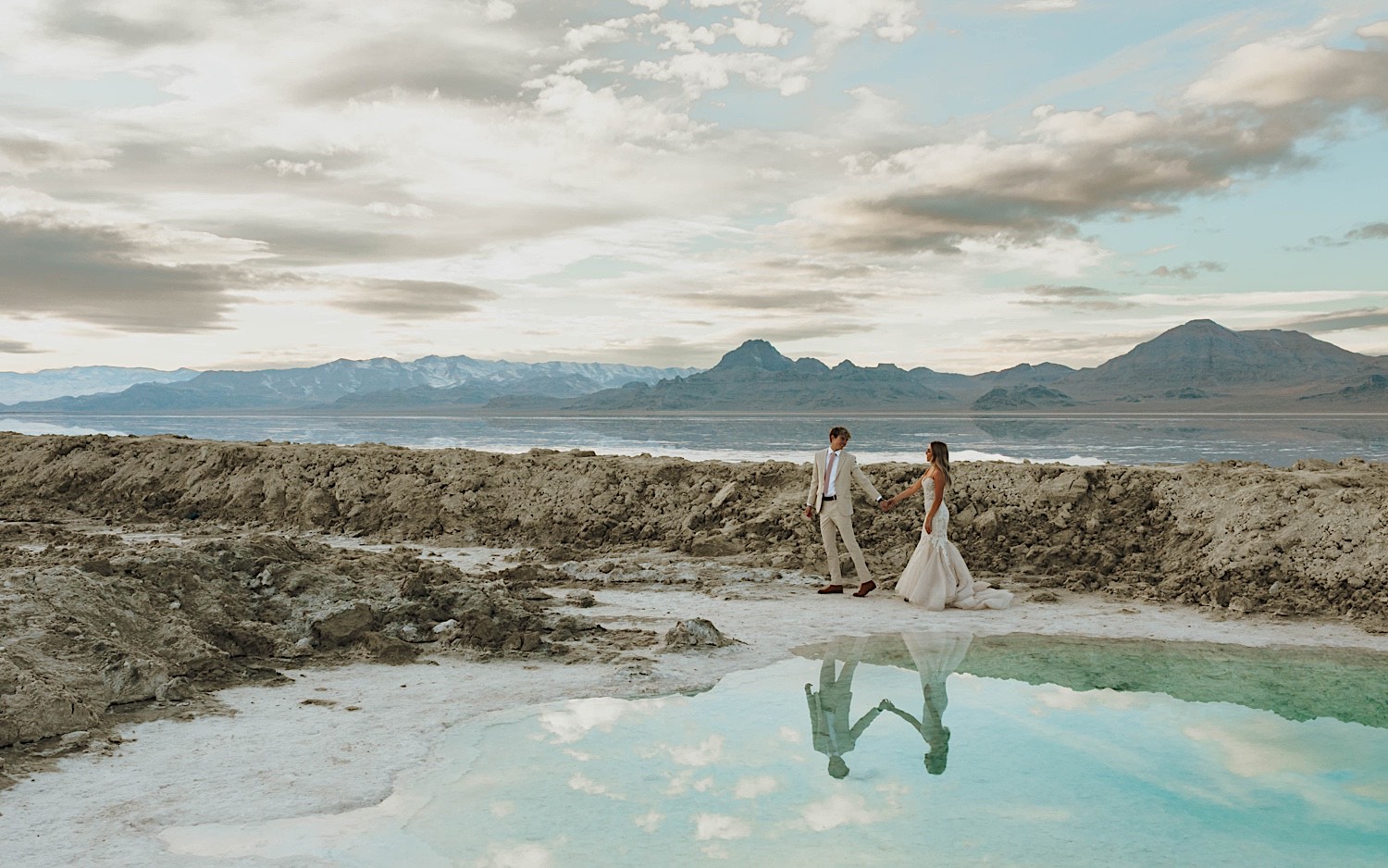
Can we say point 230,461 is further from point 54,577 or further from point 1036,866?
point 1036,866

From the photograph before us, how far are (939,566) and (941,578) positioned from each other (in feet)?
0.45

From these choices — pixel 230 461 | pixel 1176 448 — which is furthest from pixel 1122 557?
pixel 1176 448

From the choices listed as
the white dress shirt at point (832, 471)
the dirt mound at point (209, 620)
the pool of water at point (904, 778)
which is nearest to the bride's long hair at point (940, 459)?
the white dress shirt at point (832, 471)

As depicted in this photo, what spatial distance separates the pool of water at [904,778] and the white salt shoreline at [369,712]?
242 millimetres

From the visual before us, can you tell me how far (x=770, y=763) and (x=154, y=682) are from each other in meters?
4.90

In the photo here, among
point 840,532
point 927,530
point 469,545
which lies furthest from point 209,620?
point 927,530

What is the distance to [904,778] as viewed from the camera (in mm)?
6062

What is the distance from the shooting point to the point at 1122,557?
1326cm

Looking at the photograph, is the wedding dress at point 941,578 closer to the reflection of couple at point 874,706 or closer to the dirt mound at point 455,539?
the reflection of couple at point 874,706

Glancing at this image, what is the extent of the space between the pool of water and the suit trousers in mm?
3319

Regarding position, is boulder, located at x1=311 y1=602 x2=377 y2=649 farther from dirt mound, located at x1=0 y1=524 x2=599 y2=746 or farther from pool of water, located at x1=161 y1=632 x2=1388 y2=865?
pool of water, located at x1=161 y1=632 x2=1388 y2=865

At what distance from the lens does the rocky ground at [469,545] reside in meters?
8.32

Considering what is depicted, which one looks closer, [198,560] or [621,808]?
[621,808]

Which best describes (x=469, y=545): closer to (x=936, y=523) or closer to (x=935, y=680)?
(x=936, y=523)
